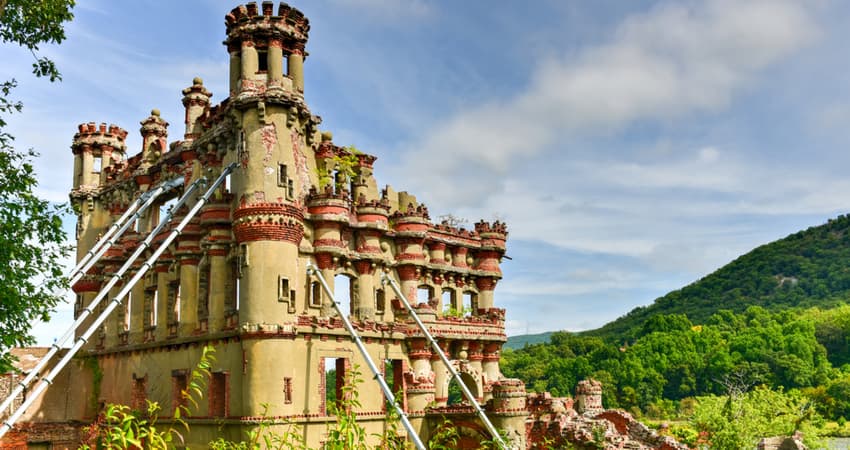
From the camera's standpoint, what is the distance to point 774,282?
169625mm

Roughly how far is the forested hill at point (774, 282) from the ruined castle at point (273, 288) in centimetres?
12582

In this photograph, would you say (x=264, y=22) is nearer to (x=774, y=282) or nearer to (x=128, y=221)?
(x=128, y=221)

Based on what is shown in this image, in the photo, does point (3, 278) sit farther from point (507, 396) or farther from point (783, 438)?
point (783, 438)

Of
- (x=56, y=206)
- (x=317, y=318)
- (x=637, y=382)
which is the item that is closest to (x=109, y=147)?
(x=317, y=318)

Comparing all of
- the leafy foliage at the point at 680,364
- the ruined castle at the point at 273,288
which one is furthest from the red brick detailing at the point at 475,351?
the leafy foliage at the point at 680,364

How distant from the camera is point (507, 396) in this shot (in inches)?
1190

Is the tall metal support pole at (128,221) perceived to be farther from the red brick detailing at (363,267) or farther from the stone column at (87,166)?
the red brick detailing at (363,267)

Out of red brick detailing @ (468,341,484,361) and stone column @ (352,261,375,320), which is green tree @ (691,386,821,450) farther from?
stone column @ (352,261,375,320)

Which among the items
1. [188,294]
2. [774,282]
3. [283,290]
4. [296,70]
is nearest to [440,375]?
[283,290]

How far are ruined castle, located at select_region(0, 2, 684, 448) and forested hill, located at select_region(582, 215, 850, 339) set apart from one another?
125817 mm

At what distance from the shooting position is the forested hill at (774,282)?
533 feet

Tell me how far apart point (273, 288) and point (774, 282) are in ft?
537

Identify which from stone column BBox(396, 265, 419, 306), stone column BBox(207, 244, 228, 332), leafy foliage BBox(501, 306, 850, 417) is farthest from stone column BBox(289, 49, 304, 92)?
leafy foliage BBox(501, 306, 850, 417)

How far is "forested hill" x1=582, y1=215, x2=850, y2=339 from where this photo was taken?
6398 inches
